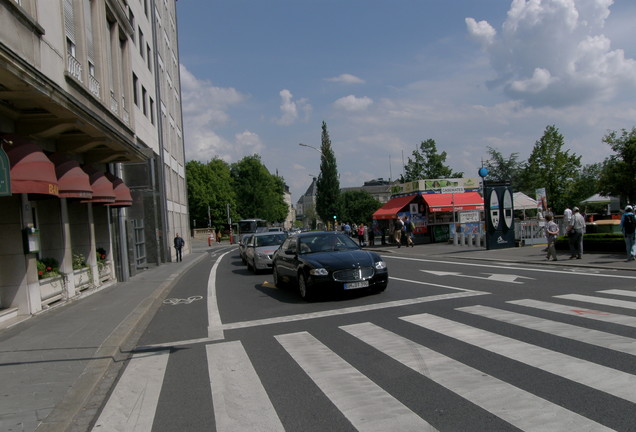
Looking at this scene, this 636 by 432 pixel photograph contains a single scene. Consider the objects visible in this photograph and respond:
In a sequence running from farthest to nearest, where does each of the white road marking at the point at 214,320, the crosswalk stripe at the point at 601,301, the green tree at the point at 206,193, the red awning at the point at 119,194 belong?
1. the green tree at the point at 206,193
2. the red awning at the point at 119,194
3. the crosswalk stripe at the point at 601,301
4. the white road marking at the point at 214,320

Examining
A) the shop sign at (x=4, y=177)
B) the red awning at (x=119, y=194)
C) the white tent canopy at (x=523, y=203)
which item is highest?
the red awning at (x=119, y=194)

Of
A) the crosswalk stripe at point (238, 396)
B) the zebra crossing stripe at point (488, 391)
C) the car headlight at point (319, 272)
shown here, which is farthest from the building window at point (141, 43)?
the zebra crossing stripe at point (488, 391)

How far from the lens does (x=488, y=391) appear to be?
14.6ft

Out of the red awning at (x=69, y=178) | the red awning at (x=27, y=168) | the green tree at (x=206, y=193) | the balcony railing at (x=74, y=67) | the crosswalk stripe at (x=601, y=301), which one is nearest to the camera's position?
the crosswalk stripe at (x=601, y=301)

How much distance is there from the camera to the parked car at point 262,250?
17.6m

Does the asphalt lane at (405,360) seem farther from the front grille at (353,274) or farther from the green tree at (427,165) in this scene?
the green tree at (427,165)

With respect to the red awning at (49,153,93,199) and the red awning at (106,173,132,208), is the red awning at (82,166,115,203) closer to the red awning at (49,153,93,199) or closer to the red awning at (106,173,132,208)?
the red awning at (106,173,132,208)

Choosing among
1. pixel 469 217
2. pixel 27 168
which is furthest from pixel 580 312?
pixel 469 217

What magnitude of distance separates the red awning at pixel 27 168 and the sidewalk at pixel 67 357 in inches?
99.0

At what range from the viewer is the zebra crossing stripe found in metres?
3.71

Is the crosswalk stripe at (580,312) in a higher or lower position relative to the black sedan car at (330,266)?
lower

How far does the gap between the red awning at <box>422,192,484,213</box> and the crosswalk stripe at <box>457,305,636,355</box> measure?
2371cm

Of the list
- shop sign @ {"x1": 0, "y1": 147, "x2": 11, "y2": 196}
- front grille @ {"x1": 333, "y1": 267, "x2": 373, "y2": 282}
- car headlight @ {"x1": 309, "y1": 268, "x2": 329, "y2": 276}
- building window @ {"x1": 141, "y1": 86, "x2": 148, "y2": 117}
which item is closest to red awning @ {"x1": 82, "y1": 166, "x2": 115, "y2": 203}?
shop sign @ {"x1": 0, "y1": 147, "x2": 11, "y2": 196}

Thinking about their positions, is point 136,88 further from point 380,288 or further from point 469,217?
point 380,288
